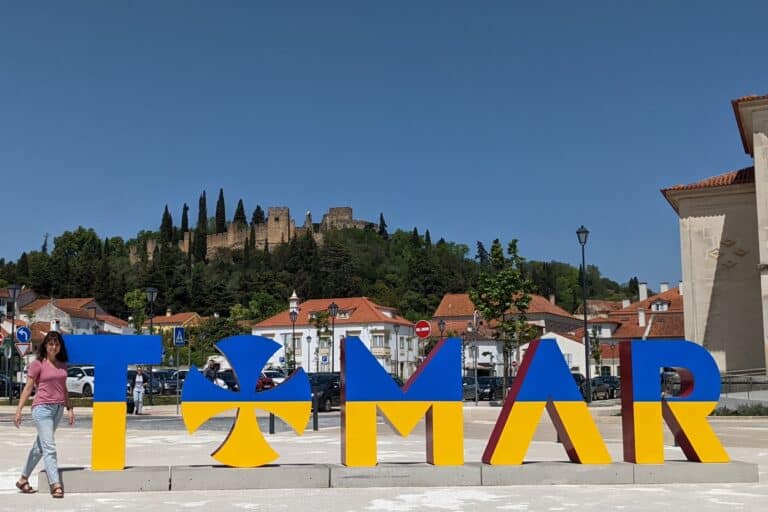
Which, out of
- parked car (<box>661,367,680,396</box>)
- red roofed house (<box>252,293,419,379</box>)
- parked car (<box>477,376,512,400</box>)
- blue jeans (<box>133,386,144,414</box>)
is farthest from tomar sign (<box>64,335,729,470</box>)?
red roofed house (<box>252,293,419,379</box>)

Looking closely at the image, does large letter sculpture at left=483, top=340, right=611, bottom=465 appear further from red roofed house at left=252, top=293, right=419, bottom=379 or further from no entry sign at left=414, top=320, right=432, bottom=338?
red roofed house at left=252, top=293, right=419, bottom=379

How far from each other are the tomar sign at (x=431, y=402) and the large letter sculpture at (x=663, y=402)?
1 centimetres

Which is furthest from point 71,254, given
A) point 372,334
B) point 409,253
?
point 372,334

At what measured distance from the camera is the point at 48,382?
10.3 metres

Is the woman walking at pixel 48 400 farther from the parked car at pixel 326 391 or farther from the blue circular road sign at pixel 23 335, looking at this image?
the parked car at pixel 326 391

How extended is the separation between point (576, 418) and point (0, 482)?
846cm

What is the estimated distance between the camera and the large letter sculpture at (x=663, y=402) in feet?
39.8

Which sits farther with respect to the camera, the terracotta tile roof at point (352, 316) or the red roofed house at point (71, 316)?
the red roofed house at point (71, 316)

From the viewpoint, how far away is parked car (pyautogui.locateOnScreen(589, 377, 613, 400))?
1974 inches

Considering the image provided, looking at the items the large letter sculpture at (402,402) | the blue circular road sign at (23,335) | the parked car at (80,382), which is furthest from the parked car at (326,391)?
the large letter sculpture at (402,402)

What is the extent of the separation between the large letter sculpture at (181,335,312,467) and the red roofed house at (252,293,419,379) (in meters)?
87.2

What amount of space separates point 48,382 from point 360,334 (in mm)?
95563

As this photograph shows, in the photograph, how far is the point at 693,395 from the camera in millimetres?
12156

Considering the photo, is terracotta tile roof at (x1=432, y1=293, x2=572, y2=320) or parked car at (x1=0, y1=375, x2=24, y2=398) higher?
terracotta tile roof at (x1=432, y1=293, x2=572, y2=320)
